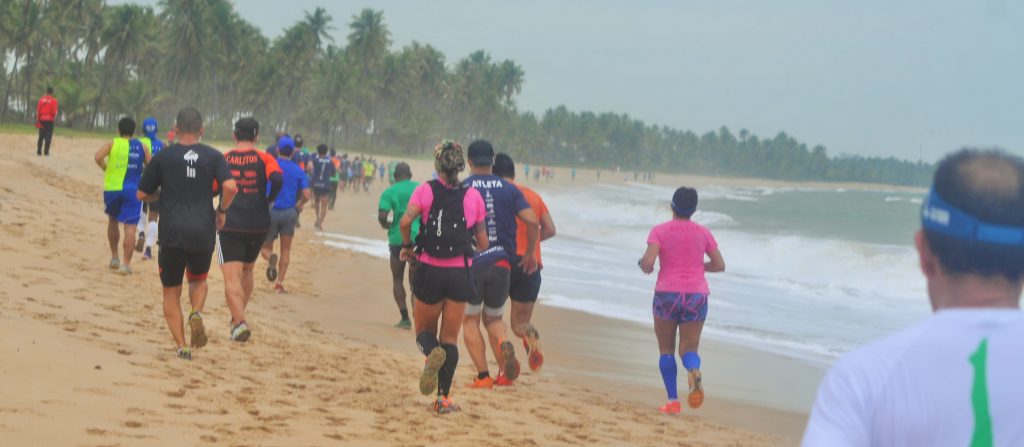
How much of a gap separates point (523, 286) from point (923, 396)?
7195 millimetres

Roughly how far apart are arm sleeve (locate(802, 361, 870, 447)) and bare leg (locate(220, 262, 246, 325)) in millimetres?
7361

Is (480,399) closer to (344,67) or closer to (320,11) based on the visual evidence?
(320,11)

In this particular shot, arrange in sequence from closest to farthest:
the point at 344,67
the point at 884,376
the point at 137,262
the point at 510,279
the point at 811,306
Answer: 1. the point at 884,376
2. the point at 510,279
3. the point at 137,262
4. the point at 811,306
5. the point at 344,67

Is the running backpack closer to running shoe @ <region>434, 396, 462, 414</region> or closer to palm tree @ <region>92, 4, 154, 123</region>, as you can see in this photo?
running shoe @ <region>434, 396, 462, 414</region>

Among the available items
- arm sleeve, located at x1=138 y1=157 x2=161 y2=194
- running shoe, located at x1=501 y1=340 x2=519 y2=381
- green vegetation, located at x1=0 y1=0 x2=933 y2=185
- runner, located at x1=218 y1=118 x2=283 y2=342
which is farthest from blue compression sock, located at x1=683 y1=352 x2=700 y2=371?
green vegetation, located at x1=0 y1=0 x2=933 y2=185

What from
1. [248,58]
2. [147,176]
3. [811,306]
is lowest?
[811,306]

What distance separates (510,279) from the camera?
362 inches

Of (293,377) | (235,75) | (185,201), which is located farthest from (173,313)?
(235,75)

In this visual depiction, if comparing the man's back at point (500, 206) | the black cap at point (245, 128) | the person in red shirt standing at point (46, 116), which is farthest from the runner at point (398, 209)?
the person in red shirt standing at point (46, 116)

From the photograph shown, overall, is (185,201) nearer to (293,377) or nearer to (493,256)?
(293,377)

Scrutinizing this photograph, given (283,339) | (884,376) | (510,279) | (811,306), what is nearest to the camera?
(884,376)

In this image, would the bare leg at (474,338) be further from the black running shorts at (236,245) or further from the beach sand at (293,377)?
the black running shorts at (236,245)

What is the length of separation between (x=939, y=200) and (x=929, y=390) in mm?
361

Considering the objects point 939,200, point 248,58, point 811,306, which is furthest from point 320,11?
point 939,200
